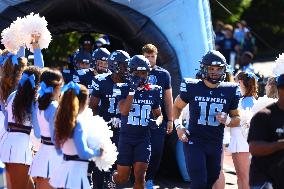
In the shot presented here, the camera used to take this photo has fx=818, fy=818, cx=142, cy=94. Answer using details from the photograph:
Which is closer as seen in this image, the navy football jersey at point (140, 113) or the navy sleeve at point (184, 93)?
the navy sleeve at point (184, 93)

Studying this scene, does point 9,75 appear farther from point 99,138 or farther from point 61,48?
point 61,48

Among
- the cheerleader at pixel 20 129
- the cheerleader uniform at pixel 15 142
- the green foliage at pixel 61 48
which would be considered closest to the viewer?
the cheerleader at pixel 20 129

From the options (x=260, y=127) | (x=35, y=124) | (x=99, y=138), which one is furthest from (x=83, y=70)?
(x=260, y=127)

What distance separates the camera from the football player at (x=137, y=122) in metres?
9.38

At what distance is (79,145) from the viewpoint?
7.16m

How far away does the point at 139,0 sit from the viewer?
1168 centimetres

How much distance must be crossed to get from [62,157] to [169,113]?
10.0ft

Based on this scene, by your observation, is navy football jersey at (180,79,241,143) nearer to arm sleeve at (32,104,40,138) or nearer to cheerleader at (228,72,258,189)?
cheerleader at (228,72,258,189)

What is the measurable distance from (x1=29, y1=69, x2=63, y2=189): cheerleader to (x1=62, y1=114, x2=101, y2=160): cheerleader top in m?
0.33

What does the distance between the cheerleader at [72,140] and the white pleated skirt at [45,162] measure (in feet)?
1.09

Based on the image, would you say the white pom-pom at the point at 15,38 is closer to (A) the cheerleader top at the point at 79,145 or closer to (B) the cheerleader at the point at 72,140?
(B) the cheerleader at the point at 72,140

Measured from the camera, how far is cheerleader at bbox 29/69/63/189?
25.2 ft

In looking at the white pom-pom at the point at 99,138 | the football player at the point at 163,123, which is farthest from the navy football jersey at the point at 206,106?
the white pom-pom at the point at 99,138

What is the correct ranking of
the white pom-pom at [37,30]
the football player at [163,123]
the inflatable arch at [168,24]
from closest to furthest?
the white pom-pom at [37,30] < the football player at [163,123] < the inflatable arch at [168,24]
